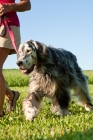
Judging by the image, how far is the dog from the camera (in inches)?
293

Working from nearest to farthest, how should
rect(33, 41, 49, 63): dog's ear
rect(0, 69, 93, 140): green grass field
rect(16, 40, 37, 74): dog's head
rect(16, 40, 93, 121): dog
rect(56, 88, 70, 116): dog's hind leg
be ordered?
1. rect(0, 69, 93, 140): green grass field
2. rect(16, 40, 37, 74): dog's head
3. rect(16, 40, 93, 121): dog
4. rect(33, 41, 49, 63): dog's ear
5. rect(56, 88, 70, 116): dog's hind leg

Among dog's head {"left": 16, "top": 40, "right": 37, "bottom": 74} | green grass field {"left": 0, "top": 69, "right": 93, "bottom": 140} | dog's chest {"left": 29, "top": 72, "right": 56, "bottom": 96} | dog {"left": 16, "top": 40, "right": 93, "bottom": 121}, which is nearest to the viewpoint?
green grass field {"left": 0, "top": 69, "right": 93, "bottom": 140}

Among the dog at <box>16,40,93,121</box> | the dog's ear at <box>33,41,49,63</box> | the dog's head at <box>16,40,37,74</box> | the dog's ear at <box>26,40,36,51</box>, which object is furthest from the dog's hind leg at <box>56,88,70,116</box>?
the dog's ear at <box>26,40,36,51</box>

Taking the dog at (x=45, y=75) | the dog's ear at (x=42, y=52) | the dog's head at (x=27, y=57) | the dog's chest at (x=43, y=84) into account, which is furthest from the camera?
the dog's chest at (x=43, y=84)

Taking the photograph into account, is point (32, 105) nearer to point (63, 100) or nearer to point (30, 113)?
point (30, 113)

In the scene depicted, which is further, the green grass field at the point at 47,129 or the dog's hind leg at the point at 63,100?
the dog's hind leg at the point at 63,100

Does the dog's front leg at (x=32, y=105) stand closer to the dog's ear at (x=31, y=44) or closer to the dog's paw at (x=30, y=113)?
the dog's paw at (x=30, y=113)

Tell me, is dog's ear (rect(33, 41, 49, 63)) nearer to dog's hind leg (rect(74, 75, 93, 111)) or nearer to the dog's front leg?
the dog's front leg

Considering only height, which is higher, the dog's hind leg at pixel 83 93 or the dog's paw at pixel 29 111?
the dog's paw at pixel 29 111

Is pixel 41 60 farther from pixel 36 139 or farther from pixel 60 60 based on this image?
pixel 36 139

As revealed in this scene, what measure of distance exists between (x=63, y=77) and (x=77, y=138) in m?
3.51

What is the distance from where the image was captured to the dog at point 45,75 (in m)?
7.45

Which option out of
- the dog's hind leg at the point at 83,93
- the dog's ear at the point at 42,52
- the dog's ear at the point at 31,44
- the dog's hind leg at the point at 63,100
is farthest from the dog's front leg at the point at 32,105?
the dog's hind leg at the point at 83,93

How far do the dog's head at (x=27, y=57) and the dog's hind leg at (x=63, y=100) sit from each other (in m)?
0.90
